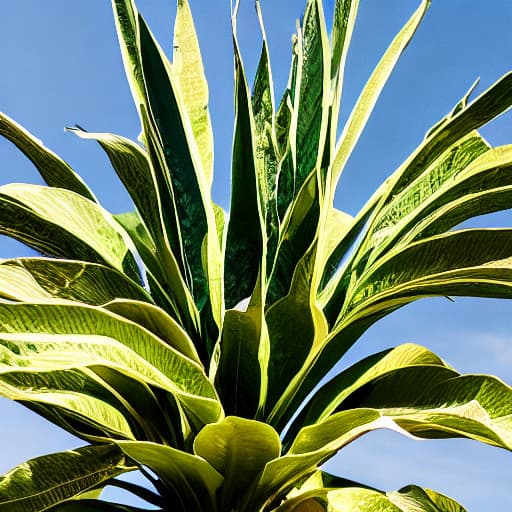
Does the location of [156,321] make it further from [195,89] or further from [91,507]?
[195,89]

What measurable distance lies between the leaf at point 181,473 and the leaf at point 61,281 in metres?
0.31

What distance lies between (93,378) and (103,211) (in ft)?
1.39

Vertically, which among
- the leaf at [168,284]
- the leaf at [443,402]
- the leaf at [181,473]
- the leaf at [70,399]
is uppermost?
the leaf at [168,284]

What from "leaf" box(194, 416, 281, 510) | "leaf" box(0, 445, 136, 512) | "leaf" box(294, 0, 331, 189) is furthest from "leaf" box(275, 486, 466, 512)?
"leaf" box(294, 0, 331, 189)

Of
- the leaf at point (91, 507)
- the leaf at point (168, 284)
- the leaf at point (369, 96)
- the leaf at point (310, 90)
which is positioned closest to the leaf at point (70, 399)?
the leaf at point (91, 507)

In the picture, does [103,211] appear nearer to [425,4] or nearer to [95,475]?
[95,475]

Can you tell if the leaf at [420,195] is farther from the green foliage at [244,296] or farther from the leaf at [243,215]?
the leaf at [243,215]

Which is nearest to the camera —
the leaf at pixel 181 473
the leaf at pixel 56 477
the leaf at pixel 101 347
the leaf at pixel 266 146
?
the leaf at pixel 101 347

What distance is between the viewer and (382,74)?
66.9 inches

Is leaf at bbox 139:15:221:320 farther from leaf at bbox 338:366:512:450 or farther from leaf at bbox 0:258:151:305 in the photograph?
leaf at bbox 338:366:512:450

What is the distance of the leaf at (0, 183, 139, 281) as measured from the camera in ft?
5.00

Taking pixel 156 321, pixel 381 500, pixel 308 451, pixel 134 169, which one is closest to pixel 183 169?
pixel 134 169

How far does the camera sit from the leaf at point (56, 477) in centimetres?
132

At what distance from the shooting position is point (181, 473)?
1272 millimetres
